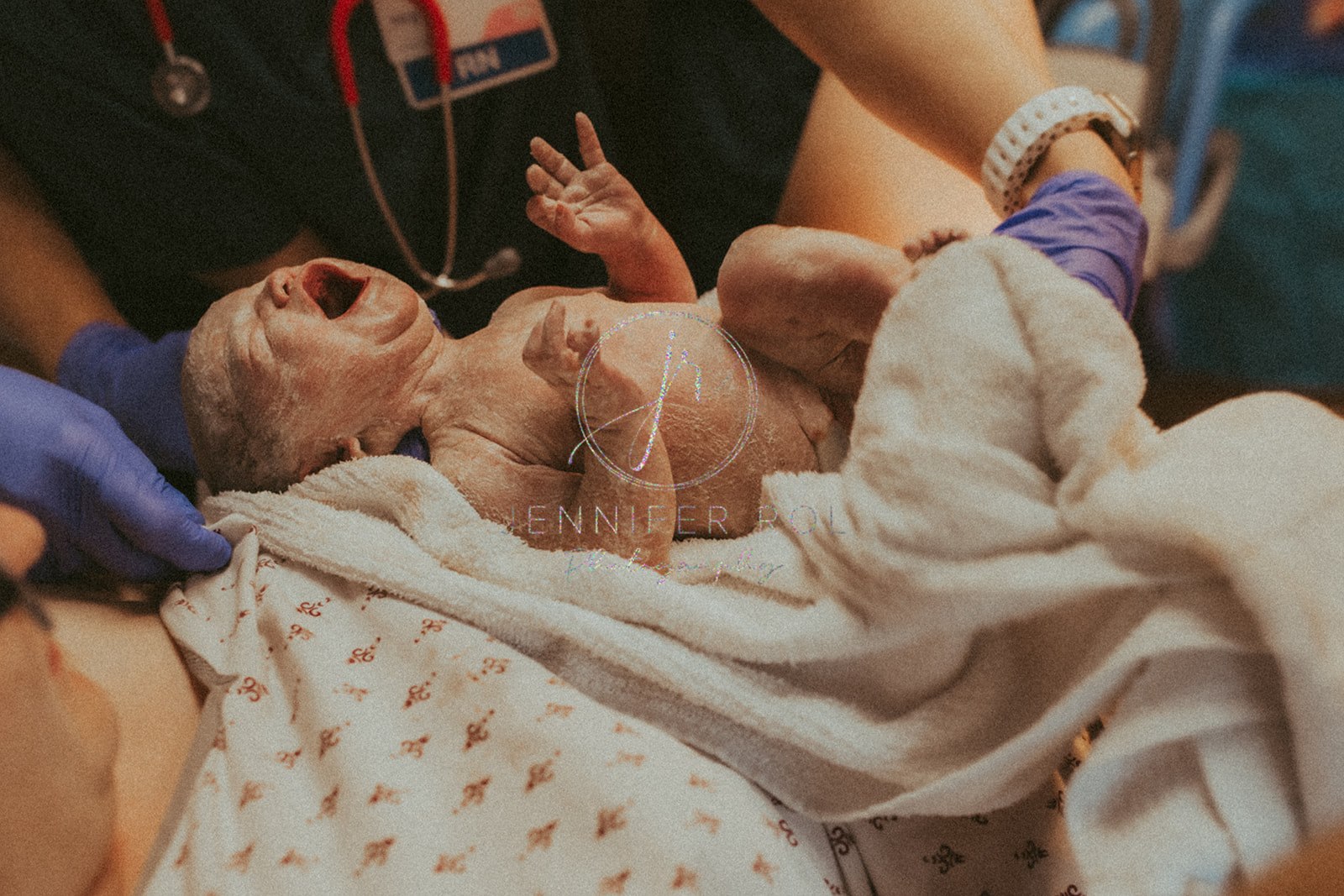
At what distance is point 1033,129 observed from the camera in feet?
2.38

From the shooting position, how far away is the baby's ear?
27.4 inches

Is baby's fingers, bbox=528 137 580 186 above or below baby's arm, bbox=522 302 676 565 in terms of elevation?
above

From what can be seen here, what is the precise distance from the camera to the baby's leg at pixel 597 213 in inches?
22.8

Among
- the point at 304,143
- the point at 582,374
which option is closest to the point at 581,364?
the point at 582,374

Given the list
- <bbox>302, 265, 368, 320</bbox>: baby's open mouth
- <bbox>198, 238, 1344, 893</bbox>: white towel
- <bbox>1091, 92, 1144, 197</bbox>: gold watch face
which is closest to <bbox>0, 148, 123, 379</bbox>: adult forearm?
<bbox>302, 265, 368, 320</bbox>: baby's open mouth

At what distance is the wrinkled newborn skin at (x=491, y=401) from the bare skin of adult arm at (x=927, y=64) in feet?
1.07

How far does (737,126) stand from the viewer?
2.29 ft

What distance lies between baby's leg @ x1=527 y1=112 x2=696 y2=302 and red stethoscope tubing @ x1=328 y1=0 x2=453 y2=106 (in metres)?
0.08

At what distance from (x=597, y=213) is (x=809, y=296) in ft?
0.52

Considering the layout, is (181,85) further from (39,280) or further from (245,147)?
(39,280)

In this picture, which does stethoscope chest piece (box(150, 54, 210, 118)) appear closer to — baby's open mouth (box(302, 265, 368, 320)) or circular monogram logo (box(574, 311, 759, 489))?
baby's open mouth (box(302, 265, 368, 320))

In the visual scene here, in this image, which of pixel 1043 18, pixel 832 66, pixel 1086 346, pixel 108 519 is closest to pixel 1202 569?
pixel 1086 346

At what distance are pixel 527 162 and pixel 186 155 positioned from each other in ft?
1.16

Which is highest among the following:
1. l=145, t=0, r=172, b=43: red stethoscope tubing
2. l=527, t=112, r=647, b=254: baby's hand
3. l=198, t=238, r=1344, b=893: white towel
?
l=145, t=0, r=172, b=43: red stethoscope tubing
